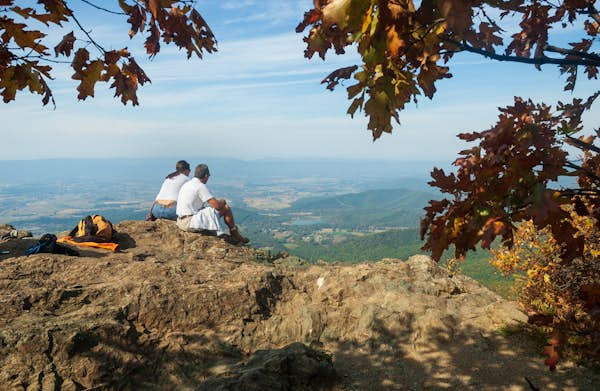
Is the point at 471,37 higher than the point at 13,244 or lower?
higher

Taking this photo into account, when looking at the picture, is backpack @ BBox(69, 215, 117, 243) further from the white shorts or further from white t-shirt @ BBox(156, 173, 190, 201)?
white t-shirt @ BBox(156, 173, 190, 201)

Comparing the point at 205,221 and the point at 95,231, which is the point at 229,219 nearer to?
the point at 205,221

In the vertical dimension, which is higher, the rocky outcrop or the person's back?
the person's back

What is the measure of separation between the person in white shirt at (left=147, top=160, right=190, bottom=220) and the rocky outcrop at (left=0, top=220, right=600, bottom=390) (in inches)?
98.4

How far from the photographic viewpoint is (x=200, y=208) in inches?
379

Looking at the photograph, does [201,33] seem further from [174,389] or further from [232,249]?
[232,249]

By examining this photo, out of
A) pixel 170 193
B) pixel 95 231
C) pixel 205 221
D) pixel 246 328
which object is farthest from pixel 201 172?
pixel 246 328

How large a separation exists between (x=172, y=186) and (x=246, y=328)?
554 cm

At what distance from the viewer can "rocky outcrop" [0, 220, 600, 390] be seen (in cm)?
484

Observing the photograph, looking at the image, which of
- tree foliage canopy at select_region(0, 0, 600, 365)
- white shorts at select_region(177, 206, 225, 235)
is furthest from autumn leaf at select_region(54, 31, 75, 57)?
white shorts at select_region(177, 206, 225, 235)

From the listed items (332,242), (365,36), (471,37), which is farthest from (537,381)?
(332,242)

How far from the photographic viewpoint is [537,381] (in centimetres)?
492

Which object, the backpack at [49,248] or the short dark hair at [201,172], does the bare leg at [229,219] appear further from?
the backpack at [49,248]

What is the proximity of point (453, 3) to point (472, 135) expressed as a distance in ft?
3.44
